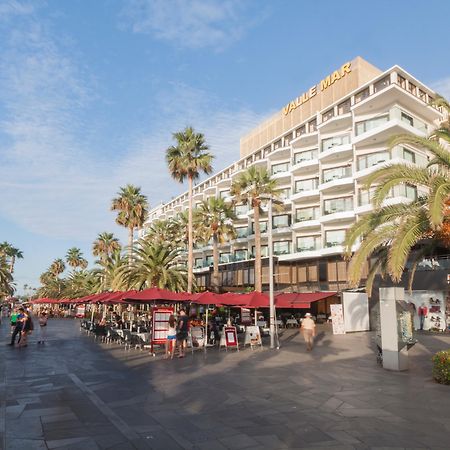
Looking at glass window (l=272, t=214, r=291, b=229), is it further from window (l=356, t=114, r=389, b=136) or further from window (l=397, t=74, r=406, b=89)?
window (l=397, t=74, r=406, b=89)

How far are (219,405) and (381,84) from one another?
125 ft

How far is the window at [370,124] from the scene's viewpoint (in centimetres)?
3810

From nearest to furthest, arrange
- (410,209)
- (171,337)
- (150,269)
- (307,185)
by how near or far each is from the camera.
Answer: (410,209) < (171,337) < (150,269) < (307,185)

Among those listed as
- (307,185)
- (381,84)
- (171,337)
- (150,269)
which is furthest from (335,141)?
(171,337)

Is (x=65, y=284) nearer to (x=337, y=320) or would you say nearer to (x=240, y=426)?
(x=337, y=320)

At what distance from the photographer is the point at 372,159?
37938 millimetres

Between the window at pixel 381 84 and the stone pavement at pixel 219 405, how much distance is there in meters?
30.2

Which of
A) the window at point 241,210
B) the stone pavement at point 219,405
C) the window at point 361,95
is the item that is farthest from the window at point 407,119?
the stone pavement at point 219,405

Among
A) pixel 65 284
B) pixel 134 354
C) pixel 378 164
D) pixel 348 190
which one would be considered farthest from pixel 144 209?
pixel 65 284

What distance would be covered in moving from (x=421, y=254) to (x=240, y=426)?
1195 centimetres

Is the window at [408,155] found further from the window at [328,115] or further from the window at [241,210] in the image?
the window at [241,210]

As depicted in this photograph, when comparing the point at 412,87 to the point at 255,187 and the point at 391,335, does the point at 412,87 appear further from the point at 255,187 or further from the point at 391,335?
the point at 391,335

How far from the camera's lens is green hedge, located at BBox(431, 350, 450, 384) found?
10.4 m

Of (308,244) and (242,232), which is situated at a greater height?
(242,232)
